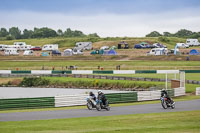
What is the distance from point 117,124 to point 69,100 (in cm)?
1332

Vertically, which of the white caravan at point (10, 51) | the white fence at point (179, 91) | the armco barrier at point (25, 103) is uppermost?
the white caravan at point (10, 51)

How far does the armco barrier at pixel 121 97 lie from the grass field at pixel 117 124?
10684 millimetres

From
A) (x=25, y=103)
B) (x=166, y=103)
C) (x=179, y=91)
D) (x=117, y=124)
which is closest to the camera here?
(x=117, y=124)

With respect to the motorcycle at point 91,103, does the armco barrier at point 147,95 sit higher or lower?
lower

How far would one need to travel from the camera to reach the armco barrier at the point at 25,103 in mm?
33791

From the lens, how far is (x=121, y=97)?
1539 inches

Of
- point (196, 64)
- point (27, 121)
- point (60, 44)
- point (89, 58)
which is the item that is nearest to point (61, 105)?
point (27, 121)

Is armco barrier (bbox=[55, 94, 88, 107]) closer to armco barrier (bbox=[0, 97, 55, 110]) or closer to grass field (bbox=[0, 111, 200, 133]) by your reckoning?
armco barrier (bbox=[0, 97, 55, 110])

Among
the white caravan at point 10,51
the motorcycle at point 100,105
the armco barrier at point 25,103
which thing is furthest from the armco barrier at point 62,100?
the white caravan at point 10,51

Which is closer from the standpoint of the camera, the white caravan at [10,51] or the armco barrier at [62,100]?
the armco barrier at [62,100]

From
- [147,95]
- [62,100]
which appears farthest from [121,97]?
[62,100]

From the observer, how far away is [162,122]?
78.3ft

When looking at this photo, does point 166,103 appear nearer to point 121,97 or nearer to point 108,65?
point 121,97

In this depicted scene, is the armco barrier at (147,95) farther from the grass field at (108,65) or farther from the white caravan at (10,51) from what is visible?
the white caravan at (10,51)
